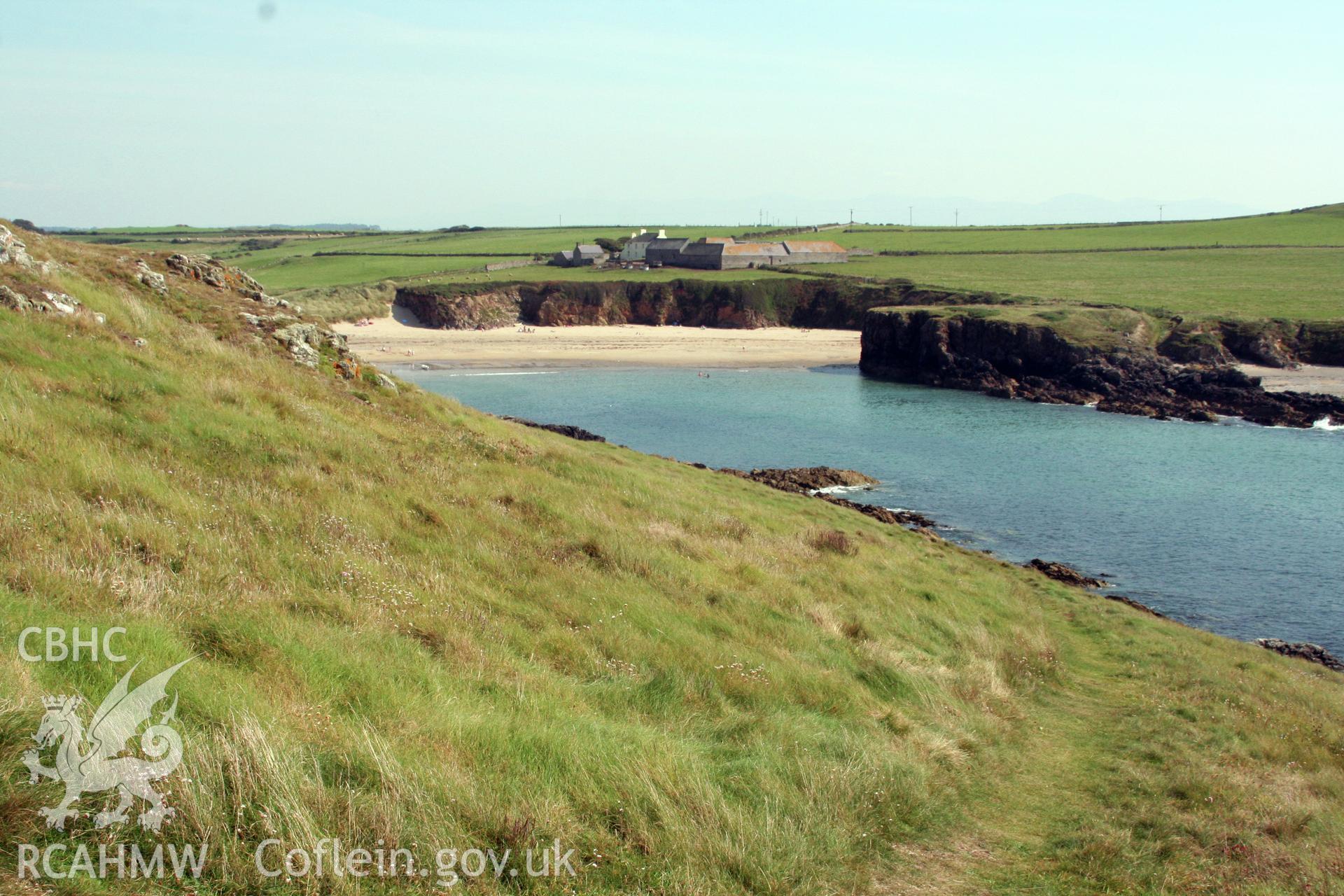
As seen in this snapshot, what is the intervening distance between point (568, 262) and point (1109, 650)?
118885mm

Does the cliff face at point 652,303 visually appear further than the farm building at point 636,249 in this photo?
No

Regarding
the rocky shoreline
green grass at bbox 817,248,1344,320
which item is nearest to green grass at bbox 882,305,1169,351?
green grass at bbox 817,248,1344,320

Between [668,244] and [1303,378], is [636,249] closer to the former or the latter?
[668,244]

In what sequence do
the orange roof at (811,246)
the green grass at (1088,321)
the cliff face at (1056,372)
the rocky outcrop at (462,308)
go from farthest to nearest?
1. the orange roof at (811,246)
2. the rocky outcrop at (462,308)
3. the green grass at (1088,321)
4. the cliff face at (1056,372)

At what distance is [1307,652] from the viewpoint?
22547 mm

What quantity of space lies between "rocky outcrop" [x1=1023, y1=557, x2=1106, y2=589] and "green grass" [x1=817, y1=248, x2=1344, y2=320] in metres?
59.6

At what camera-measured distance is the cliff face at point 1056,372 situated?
61375 mm

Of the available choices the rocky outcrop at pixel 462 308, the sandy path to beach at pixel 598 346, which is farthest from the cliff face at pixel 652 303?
the sandy path to beach at pixel 598 346

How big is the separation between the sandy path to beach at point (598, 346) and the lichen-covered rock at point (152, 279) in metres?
59.8

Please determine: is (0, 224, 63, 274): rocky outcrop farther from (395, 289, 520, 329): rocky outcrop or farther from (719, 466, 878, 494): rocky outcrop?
(395, 289, 520, 329): rocky outcrop

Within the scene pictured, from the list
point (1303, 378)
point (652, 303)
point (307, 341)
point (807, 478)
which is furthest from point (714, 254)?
point (307, 341)

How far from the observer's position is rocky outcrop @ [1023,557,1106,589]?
2739cm

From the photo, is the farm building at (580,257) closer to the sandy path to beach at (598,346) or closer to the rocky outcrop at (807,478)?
the sandy path to beach at (598,346)

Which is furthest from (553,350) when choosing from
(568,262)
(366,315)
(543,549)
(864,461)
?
(543,549)
